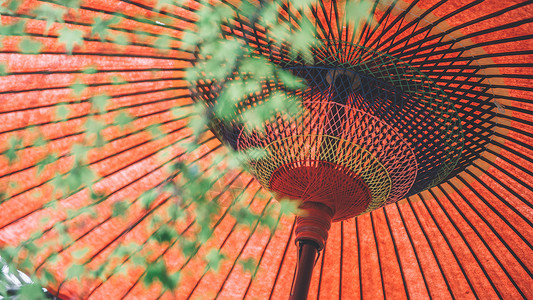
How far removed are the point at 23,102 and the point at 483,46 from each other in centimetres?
201

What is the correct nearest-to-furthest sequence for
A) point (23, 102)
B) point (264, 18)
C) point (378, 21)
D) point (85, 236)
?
point (264, 18) < point (378, 21) < point (23, 102) < point (85, 236)

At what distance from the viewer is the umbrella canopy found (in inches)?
62.7

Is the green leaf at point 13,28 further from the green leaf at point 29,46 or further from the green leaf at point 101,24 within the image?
the green leaf at point 101,24

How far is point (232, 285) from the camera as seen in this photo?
2336 millimetres

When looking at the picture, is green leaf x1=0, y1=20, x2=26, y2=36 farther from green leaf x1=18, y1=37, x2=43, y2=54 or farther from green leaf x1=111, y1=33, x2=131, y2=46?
green leaf x1=111, y1=33, x2=131, y2=46

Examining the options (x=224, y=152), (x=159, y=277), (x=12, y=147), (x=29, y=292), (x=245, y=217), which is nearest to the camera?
(x=159, y=277)

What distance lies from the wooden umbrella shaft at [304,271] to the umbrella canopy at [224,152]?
0.33 metres

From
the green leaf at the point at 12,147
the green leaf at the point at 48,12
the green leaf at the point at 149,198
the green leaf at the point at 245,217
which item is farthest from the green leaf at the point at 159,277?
the green leaf at the point at 48,12

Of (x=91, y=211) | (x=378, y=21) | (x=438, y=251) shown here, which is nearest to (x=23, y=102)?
(x=91, y=211)

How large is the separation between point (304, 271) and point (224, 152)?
0.88 meters

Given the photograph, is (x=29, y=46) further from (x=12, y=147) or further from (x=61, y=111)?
(x=12, y=147)

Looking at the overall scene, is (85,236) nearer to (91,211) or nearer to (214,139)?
(91,211)

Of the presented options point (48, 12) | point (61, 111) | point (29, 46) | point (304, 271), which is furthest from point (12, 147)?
point (304, 271)

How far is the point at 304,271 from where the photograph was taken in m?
1.63
